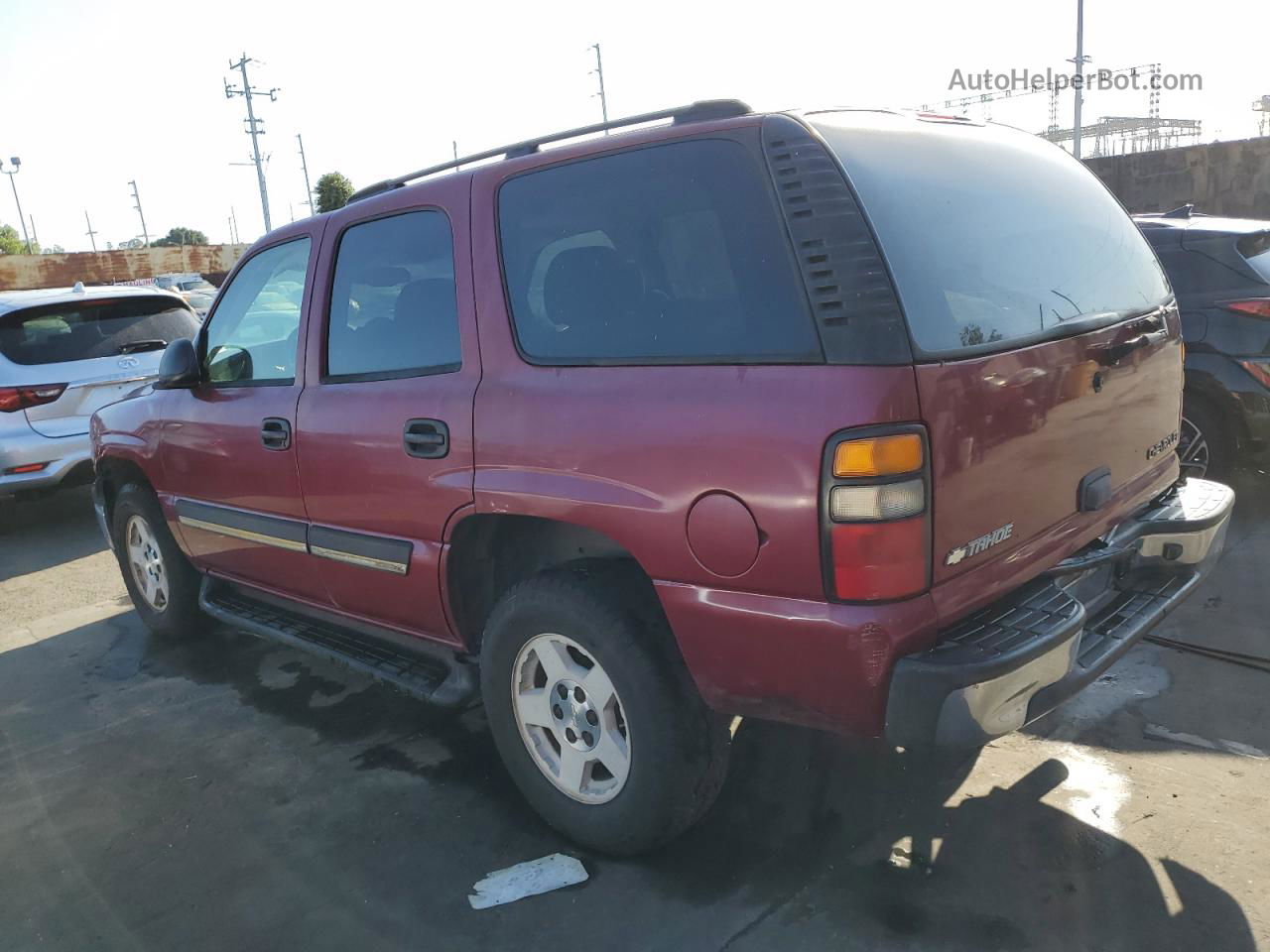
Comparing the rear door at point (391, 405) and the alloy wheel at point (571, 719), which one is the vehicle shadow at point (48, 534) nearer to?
the rear door at point (391, 405)

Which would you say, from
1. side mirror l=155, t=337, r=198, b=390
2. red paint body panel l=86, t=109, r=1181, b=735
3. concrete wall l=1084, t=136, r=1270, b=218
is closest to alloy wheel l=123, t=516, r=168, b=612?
side mirror l=155, t=337, r=198, b=390

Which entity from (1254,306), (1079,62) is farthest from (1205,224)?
(1079,62)

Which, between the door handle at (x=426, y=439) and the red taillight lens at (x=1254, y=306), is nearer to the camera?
the door handle at (x=426, y=439)

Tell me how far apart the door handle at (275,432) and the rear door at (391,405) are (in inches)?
4.0

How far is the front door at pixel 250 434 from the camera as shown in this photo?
362 centimetres

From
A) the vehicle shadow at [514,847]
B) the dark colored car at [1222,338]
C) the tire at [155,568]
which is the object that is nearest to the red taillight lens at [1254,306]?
A: the dark colored car at [1222,338]

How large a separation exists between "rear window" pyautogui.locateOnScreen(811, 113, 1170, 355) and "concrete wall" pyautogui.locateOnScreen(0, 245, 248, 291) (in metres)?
35.6

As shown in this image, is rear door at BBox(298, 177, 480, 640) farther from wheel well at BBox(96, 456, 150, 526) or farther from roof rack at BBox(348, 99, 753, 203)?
wheel well at BBox(96, 456, 150, 526)

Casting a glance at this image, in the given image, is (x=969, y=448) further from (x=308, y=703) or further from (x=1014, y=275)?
(x=308, y=703)

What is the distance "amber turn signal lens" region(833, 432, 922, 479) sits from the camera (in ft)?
6.74

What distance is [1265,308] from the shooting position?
192 inches

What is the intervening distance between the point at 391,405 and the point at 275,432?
2.50ft

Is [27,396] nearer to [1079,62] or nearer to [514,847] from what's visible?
[514,847]

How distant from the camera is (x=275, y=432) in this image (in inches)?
141
